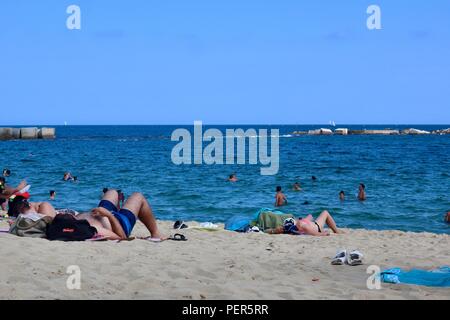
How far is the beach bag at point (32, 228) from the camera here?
9.63m

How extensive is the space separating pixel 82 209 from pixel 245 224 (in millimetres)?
8442

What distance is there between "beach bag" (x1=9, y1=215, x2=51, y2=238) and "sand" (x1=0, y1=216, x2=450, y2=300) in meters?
0.20

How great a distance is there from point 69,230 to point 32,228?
0.68 metres

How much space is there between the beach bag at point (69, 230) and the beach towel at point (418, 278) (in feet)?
14.8

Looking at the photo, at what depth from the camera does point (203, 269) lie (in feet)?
25.9

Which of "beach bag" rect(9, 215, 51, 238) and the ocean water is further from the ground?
"beach bag" rect(9, 215, 51, 238)

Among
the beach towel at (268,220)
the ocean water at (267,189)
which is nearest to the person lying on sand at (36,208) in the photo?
the beach towel at (268,220)

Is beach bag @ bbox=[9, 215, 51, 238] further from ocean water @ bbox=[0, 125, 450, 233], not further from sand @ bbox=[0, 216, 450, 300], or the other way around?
ocean water @ bbox=[0, 125, 450, 233]

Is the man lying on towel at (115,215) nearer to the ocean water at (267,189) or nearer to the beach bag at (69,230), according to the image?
the beach bag at (69,230)

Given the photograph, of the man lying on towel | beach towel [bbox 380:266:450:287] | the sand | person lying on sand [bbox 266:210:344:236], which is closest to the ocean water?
person lying on sand [bbox 266:210:344:236]

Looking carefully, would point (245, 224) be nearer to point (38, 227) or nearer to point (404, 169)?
point (38, 227)

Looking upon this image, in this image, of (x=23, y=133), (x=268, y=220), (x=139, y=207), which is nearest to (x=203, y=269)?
(x=139, y=207)

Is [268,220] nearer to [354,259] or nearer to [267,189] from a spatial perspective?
[354,259]

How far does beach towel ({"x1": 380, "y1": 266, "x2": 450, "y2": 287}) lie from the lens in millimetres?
7414
